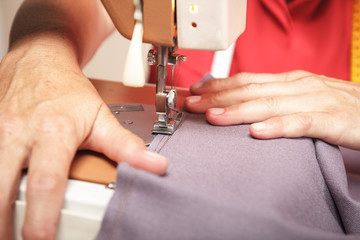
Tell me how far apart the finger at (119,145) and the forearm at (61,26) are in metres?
0.25

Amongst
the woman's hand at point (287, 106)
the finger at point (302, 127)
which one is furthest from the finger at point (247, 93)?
the finger at point (302, 127)

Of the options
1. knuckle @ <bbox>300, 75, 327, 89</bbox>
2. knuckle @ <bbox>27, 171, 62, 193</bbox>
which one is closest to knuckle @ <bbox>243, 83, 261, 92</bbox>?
knuckle @ <bbox>300, 75, 327, 89</bbox>

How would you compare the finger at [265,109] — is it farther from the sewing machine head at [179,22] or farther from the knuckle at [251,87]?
the sewing machine head at [179,22]

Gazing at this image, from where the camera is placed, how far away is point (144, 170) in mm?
517

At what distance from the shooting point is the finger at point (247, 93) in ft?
2.67

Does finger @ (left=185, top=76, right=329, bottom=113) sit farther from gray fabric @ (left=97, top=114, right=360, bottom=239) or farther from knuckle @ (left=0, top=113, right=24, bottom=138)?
knuckle @ (left=0, top=113, right=24, bottom=138)

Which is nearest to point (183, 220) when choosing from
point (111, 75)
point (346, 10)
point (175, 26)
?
point (175, 26)

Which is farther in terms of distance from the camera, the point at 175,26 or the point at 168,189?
the point at 175,26

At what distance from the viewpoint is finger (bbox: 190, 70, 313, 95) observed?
882 mm

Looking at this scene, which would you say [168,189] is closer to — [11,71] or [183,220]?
[183,220]

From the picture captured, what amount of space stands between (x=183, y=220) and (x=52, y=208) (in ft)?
0.61

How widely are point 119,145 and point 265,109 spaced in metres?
0.34

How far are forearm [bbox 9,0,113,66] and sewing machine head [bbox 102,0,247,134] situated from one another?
0.22 meters

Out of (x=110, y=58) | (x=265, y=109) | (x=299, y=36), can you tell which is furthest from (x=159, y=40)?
(x=110, y=58)
